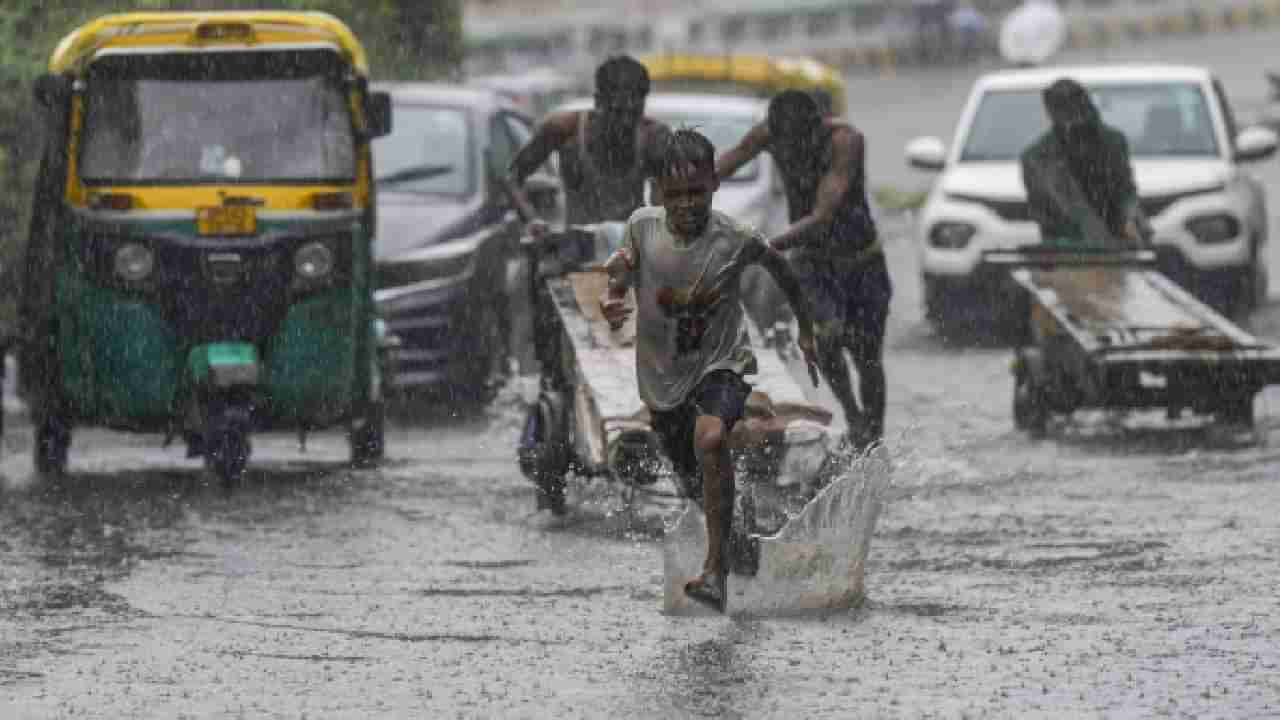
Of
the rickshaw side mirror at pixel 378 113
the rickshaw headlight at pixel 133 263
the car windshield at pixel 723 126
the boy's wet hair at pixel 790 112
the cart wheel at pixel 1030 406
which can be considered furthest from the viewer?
the car windshield at pixel 723 126

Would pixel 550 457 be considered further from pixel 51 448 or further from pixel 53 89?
pixel 51 448

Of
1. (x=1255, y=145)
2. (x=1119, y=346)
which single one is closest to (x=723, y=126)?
(x=1255, y=145)

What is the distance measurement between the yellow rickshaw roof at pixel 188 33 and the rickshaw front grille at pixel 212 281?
0.84 metres

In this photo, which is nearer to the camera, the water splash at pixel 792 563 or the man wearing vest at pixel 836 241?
the water splash at pixel 792 563

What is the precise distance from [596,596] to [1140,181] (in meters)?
11.5

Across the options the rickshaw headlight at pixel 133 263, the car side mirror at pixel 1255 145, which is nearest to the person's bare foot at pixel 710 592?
the rickshaw headlight at pixel 133 263

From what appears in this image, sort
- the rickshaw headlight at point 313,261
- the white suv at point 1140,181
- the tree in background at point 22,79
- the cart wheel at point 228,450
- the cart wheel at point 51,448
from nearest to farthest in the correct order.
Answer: the cart wheel at point 228,450
the rickshaw headlight at point 313,261
the cart wheel at point 51,448
the tree in background at point 22,79
the white suv at point 1140,181

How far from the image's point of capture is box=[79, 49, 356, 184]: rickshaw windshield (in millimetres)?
14922

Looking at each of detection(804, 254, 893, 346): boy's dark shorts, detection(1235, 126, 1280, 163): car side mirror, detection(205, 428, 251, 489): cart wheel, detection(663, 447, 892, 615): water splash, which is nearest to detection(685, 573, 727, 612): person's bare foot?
detection(663, 447, 892, 615): water splash

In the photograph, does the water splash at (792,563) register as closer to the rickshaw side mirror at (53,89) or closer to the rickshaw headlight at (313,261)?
the rickshaw headlight at (313,261)

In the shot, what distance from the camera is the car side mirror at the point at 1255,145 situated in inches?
853

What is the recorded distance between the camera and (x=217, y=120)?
15.1 m

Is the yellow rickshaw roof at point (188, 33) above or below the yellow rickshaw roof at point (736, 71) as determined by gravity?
above

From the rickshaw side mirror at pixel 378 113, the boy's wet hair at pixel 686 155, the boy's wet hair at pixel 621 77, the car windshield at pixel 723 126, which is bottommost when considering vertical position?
the car windshield at pixel 723 126
